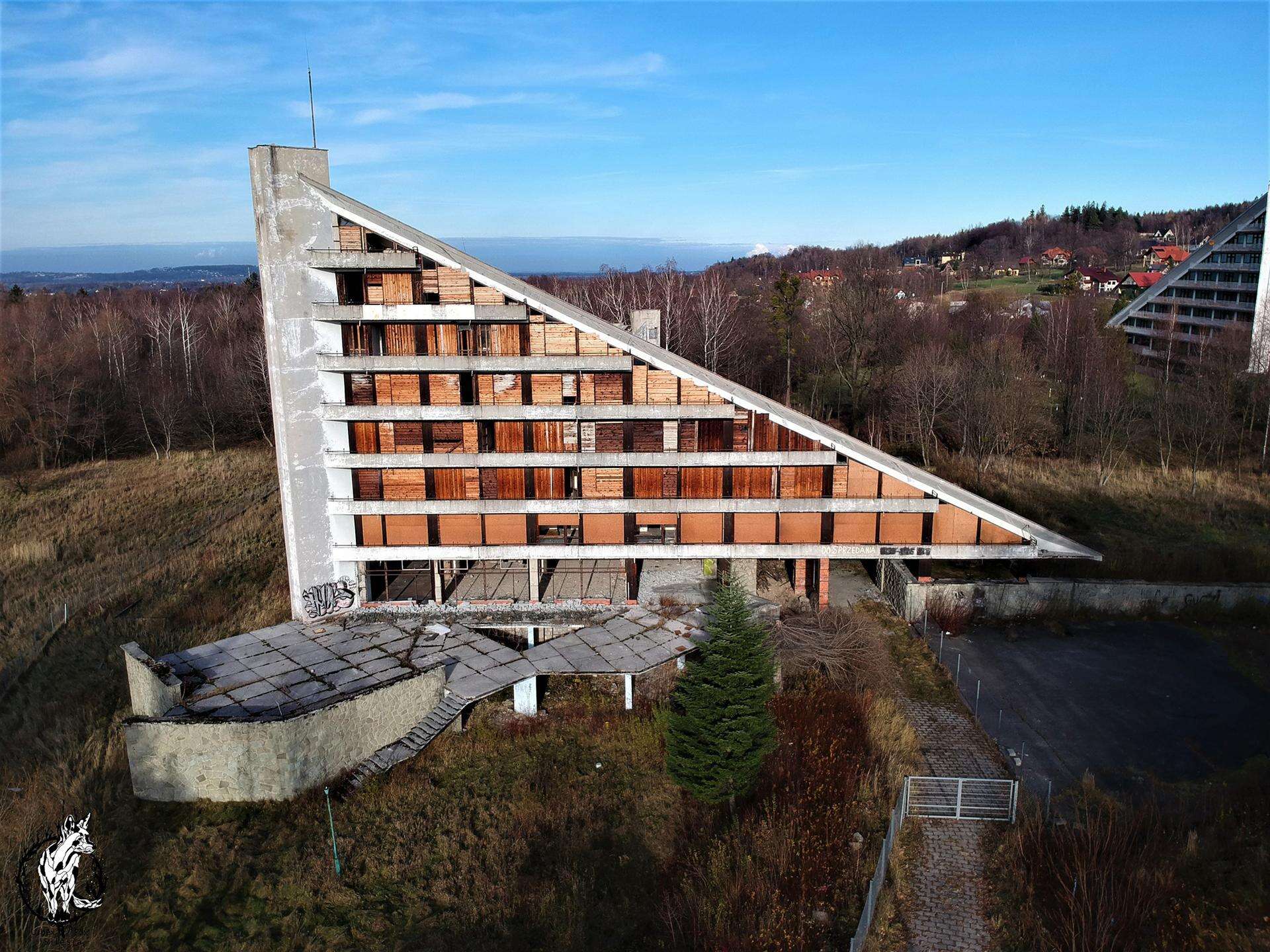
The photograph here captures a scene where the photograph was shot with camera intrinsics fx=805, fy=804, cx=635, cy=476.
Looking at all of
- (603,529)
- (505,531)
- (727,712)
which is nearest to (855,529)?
(603,529)

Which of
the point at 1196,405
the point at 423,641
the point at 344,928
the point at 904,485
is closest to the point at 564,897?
the point at 344,928

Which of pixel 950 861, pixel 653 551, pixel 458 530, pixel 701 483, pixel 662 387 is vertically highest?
pixel 662 387

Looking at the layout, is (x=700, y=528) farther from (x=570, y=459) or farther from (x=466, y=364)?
(x=466, y=364)

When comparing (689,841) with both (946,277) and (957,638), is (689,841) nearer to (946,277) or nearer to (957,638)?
(957,638)

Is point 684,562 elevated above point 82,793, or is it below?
above

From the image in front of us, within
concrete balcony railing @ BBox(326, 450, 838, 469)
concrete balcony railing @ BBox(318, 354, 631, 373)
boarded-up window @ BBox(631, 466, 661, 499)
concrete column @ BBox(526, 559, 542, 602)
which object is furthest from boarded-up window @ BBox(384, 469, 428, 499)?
boarded-up window @ BBox(631, 466, 661, 499)

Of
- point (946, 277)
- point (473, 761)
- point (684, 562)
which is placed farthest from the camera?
point (946, 277)
